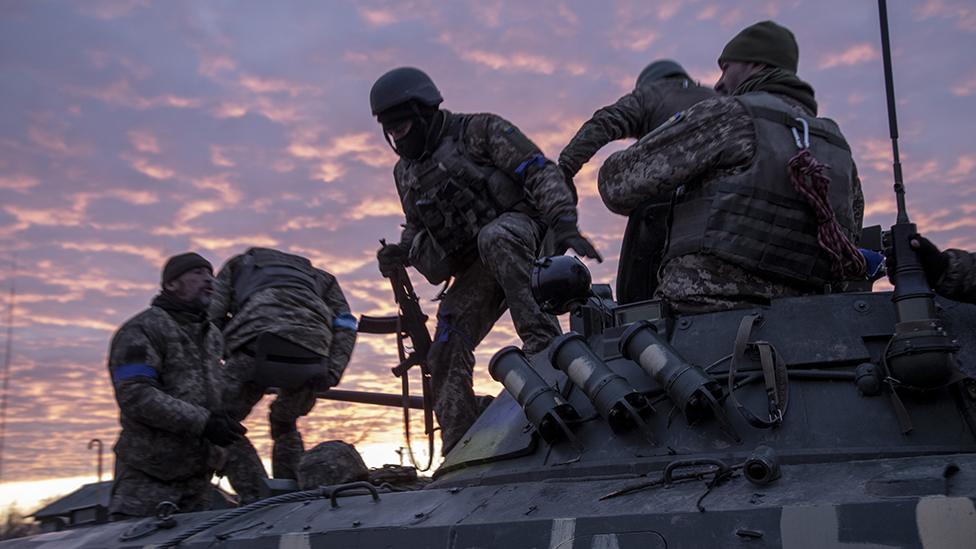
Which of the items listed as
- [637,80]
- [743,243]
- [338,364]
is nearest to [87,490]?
[338,364]

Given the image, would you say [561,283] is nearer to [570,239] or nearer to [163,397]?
[570,239]

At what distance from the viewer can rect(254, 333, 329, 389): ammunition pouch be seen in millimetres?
7137

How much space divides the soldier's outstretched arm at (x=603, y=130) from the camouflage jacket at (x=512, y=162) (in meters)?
0.13

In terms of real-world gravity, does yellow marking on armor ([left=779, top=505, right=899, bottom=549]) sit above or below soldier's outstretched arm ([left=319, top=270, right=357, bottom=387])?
below

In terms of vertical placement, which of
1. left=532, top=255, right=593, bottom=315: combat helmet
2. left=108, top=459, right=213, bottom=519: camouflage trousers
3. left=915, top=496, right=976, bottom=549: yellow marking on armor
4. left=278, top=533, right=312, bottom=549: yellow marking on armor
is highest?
left=532, top=255, right=593, bottom=315: combat helmet

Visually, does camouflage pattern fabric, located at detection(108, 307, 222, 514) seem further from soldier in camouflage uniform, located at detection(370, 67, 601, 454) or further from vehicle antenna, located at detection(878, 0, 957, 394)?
vehicle antenna, located at detection(878, 0, 957, 394)

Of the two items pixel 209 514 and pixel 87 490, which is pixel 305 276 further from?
pixel 209 514

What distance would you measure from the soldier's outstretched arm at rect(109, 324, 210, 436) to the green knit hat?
11.2 ft

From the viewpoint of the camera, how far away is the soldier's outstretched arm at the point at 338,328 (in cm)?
750

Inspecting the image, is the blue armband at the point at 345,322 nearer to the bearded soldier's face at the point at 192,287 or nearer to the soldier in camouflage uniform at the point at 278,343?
the soldier in camouflage uniform at the point at 278,343

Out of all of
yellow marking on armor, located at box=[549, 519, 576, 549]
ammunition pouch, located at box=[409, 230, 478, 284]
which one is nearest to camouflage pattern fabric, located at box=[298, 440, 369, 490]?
ammunition pouch, located at box=[409, 230, 478, 284]

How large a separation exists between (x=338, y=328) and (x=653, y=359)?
366 cm

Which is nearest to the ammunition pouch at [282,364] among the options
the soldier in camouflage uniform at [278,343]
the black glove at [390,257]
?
the soldier in camouflage uniform at [278,343]

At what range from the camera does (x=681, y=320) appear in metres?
4.63
